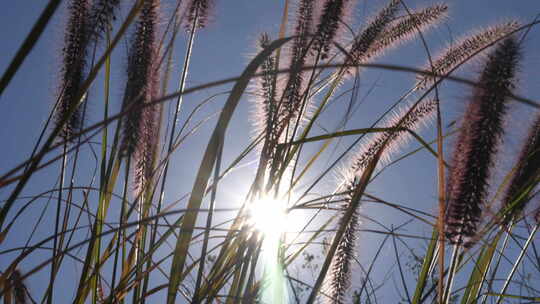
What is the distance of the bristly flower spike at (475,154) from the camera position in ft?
5.99

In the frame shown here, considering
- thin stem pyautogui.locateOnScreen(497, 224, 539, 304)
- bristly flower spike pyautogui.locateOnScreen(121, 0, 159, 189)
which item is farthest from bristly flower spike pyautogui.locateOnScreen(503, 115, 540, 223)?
bristly flower spike pyautogui.locateOnScreen(121, 0, 159, 189)

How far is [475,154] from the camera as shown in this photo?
1.89m

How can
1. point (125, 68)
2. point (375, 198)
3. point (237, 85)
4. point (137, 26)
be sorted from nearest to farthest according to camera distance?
point (237, 85) → point (375, 198) → point (125, 68) → point (137, 26)

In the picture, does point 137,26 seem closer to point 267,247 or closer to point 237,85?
point 267,247

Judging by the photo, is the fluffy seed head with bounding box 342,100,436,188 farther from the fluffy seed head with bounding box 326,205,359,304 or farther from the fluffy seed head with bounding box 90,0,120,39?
the fluffy seed head with bounding box 90,0,120,39

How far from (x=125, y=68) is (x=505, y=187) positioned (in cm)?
163

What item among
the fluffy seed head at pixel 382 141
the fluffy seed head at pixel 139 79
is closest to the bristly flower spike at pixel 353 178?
the fluffy seed head at pixel 382 141

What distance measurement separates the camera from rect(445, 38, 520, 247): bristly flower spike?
5.99 ft

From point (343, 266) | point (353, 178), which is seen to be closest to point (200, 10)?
point (353, 178)

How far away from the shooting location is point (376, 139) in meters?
2.81

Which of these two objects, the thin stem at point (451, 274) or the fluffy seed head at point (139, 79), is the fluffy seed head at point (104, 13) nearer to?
the fluffy seed head at point (139, 79)

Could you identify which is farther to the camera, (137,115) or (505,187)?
(505,187)

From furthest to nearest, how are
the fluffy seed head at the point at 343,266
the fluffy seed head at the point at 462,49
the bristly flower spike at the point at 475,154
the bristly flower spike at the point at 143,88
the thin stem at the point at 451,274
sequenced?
1. the fluffy seed head at the point at 343,266
2. the fluffy seed head at the point at 462,49
3. the bristly flower spike at the point at 143,88
4. the bristly flower spike at the point at 475,154
5. the thin stem at the point at 451,274

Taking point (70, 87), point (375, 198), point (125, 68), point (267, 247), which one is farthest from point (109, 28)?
point (375, 198)
